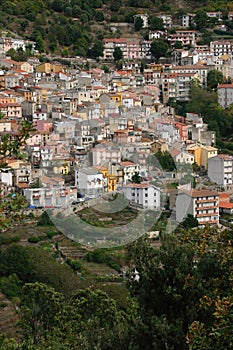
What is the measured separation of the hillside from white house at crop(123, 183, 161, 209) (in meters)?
11.5

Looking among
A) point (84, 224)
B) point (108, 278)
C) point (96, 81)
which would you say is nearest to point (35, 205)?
point (84, 224)

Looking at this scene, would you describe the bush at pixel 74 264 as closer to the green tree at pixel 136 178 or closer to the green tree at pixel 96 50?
the green tree at pixel 136 178

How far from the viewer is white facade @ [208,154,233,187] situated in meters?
16.1

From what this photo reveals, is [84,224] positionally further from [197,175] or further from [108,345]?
[108,345]

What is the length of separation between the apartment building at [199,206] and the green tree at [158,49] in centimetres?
1162

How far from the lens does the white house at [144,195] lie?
14.1 meters

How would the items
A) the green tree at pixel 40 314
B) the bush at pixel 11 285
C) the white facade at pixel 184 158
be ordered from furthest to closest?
the white facade at pixel 184 158
the bush at pixel 11 285
the green tree at pixel 40 314

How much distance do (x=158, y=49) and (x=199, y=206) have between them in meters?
11.9

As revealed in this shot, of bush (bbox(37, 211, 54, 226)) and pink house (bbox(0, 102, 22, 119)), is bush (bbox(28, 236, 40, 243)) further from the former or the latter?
pink house (bbox(0, 102, 22, 119))

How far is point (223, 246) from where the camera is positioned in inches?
160

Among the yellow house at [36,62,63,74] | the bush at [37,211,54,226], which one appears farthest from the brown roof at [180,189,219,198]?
the yellow house at [36,62,63,74]

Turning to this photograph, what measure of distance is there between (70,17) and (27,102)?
390 inches

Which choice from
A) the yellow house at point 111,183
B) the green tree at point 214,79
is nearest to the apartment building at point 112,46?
the green tree at point 214,79

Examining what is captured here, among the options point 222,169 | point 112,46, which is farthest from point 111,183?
point 112,46
